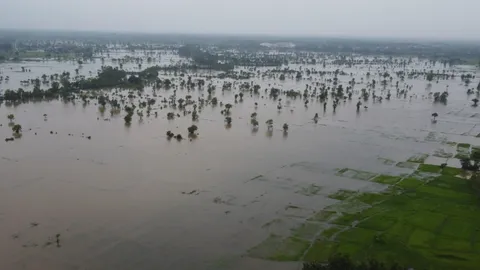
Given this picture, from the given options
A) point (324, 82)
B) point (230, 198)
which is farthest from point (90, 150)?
point (324, 82)

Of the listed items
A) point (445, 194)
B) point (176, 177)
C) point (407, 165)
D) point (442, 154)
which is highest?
point (442, 154)

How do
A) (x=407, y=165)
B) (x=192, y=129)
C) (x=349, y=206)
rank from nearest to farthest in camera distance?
(x=349, y=206)
(x=407, y=165)
(x=192, y=129)

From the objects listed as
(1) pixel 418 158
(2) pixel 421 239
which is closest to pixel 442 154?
(1) pixel 418 158

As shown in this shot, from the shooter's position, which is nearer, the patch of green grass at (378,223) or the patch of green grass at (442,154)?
the patch of green grass at (378,223)

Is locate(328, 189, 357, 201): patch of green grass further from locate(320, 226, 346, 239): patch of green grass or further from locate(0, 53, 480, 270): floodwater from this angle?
locate(320, 226, 346, 239): patch of green grass

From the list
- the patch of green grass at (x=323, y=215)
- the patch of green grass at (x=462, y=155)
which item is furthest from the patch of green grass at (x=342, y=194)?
the patch of green grass at (x=462, y=155)

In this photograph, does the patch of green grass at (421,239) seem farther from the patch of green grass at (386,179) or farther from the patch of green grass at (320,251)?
the patch of green grass at (386,179)

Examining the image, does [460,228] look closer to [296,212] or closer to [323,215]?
[323,215]

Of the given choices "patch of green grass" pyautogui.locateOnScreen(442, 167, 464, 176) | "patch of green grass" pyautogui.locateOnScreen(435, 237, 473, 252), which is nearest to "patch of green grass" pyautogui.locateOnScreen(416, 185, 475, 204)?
"patch of green grass" pyautogui.locateOnScreen(442, 167, 464, 176)
